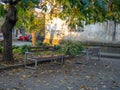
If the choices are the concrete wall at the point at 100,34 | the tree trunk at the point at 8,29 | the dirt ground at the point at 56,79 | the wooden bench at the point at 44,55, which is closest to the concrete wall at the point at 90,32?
the concrete wall at the point at 100,34

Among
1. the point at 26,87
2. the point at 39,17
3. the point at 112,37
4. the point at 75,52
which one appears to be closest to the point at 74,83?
the point at 26,87

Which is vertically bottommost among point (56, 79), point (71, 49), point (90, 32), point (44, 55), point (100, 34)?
point (56, 79)

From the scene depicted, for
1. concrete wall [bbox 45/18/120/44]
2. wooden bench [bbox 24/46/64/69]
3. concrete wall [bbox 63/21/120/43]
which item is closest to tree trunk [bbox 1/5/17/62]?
wooden bench [bbox 24/46/64/69]

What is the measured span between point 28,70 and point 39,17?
11.8 meters

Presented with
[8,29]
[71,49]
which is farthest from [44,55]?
[8,29]

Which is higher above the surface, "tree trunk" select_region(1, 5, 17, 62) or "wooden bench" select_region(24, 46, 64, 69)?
"tree trunk" select_region(1, 5, 17, 62)

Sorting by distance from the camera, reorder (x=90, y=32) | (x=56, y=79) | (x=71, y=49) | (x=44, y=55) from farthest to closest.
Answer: (x=90, y=32) → (x=71, y=49) → (x=44, y=55) → (x=56, y=79)

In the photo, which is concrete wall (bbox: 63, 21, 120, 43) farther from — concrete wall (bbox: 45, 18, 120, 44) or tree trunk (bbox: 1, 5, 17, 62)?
tree trunk (bbox: 1, 5, 17, 62)

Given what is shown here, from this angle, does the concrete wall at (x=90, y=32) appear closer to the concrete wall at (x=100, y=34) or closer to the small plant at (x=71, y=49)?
the concrete wall at (x=100, y=34)

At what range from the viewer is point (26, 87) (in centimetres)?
938

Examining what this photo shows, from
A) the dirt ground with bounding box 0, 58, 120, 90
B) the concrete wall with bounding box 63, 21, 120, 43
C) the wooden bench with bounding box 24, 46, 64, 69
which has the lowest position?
the dirt ground with bounding box 0, 58, 120, 90

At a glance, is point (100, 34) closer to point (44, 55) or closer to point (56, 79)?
point (44, 55)

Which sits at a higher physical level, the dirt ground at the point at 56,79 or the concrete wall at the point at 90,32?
the concrete wall at the point at 90,32

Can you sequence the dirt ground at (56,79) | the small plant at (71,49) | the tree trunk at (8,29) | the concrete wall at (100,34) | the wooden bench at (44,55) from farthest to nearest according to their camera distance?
1. the concrete wall at (100,34)
2. the small plant at (71,49)
3. the wooden bench at (44,55)
4. the tree trunk at (8,29)
5. the dirt ground at (56,79)
